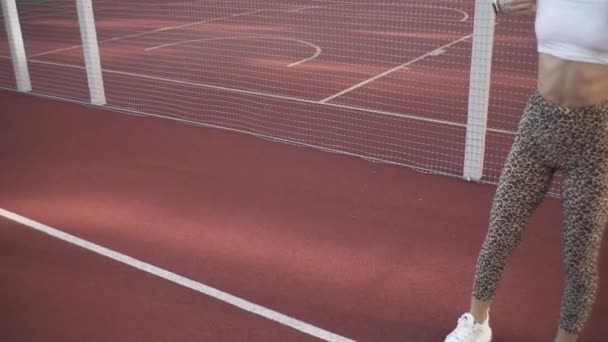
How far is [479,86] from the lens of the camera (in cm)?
433

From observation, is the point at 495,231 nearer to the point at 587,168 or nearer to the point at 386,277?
the point at 587,168

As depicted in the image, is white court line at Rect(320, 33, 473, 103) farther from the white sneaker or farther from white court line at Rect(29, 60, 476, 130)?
the white sneaker

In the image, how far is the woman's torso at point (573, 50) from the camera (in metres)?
1.87

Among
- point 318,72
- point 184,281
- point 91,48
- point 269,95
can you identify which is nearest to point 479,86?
point 184,281

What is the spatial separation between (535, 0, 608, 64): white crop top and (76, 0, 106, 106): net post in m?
5.37

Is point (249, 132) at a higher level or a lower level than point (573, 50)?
lower

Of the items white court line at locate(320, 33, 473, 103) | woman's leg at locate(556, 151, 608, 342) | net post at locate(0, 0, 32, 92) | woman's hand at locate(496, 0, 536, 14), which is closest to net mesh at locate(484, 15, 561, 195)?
white court line at locate(320, 33, 473, 103)

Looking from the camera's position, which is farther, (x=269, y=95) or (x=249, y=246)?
(x=269, y=95)

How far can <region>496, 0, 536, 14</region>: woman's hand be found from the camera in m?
2.16

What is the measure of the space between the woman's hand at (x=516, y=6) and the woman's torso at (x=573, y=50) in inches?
4.2

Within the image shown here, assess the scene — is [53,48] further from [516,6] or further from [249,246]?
[516,6]

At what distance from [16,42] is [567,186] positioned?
6.62 meters

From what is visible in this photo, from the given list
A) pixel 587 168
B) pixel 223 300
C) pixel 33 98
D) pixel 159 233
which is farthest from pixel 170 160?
pixel 587 168

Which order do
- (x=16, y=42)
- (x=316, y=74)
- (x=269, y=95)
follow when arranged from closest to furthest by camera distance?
(x=269, y=95)
(x=16, y=42)
(x=316, y=74)
